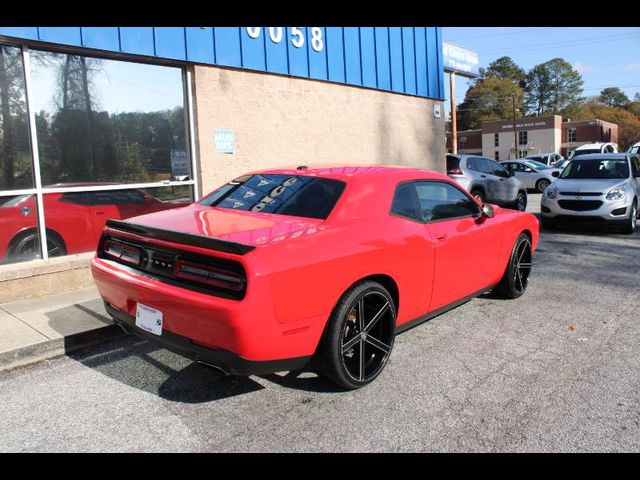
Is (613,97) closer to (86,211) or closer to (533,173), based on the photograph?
(533,173)

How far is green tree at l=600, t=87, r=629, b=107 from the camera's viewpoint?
144337 mm

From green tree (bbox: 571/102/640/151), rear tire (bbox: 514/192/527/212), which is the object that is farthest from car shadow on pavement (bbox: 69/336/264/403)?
green tree (bbox: 571/102/640/151)

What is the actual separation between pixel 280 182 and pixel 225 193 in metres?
0.53

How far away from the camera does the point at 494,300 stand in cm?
576

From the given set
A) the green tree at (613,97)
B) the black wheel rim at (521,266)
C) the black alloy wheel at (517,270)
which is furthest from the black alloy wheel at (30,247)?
the green tree at (613,97)

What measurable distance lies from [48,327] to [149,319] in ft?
6.75

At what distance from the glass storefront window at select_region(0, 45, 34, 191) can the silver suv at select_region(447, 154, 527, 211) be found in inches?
336

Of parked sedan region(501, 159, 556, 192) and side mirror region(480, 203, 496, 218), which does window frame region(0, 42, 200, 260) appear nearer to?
side mirror region(480, 203, 496, 218)

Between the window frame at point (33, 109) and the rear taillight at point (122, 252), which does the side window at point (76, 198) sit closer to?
the window frame at point (33, 109)

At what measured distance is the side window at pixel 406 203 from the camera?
13.5 ft

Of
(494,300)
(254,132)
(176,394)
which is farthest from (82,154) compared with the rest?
(494,300)
